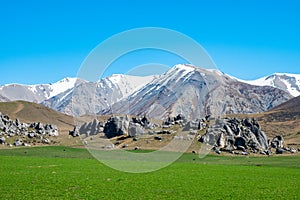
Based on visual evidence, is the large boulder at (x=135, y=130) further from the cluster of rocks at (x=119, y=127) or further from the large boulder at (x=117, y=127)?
the large boulder at (x=117, y=127)

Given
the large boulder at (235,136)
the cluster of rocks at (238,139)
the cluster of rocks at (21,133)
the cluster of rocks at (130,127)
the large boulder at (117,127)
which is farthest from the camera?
the large boulder at (117,127)

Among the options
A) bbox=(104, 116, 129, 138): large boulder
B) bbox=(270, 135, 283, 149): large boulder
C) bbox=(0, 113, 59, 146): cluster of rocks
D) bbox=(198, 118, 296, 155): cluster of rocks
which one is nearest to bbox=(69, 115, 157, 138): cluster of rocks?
bbox=(104, 116, 129, 138): large boulder

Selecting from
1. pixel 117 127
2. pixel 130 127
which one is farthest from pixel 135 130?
pixel 117 127

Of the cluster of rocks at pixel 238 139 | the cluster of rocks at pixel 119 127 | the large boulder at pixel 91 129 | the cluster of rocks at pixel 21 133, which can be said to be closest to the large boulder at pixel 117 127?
the cluster of rocks at pixel 119 127

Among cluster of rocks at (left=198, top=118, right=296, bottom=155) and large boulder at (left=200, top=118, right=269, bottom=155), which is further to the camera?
large boulder at (left=200, top=118, right=269, bottom=155)

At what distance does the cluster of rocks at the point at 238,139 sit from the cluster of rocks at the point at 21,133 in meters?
76.5

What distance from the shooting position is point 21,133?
596 feet

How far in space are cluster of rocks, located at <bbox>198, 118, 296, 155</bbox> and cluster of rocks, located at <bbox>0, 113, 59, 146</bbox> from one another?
76.5 metres

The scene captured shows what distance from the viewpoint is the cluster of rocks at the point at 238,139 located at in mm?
137625

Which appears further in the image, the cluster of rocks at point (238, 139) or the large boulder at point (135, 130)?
the large boulder at point (135, 130)

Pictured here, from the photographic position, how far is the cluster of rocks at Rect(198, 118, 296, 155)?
13762 centimetres

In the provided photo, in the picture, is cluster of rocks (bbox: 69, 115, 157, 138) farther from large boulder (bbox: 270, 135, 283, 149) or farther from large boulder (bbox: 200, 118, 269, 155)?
large boulder (bbox: 270, 135, 283, 149)

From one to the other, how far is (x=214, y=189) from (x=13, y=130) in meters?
152

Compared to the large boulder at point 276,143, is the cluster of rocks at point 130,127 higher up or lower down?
higher up
